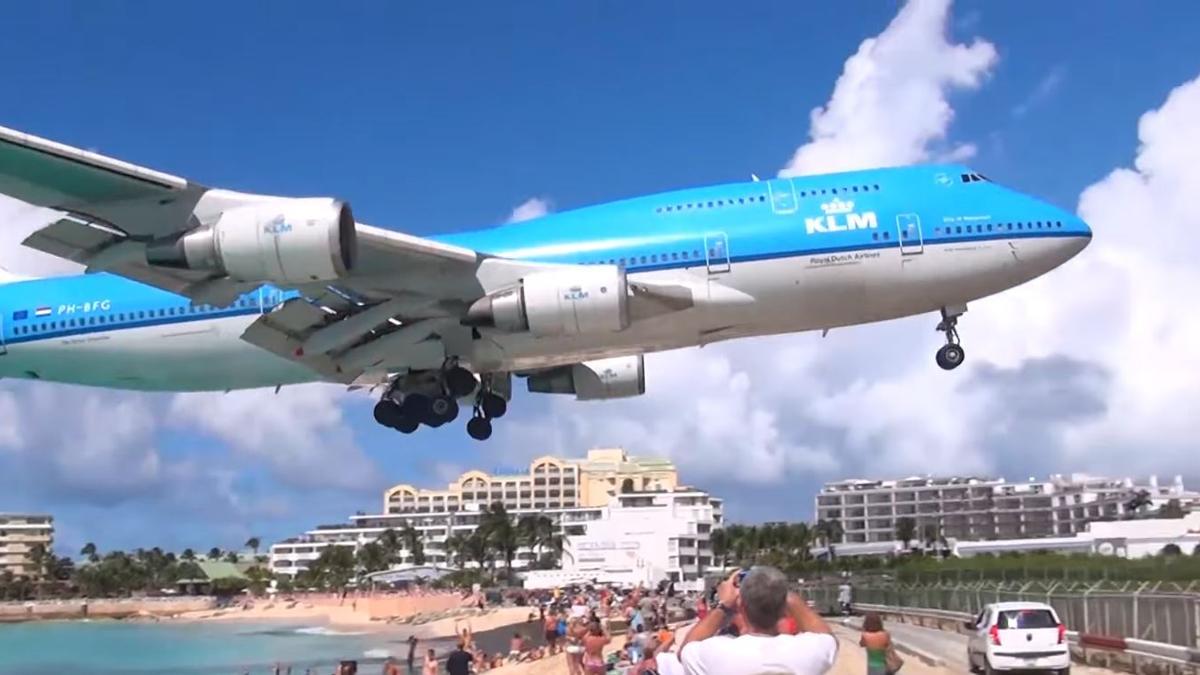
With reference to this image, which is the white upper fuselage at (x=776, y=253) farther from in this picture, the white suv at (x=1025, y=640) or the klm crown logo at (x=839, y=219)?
the white suv at (x=1025, y=640)

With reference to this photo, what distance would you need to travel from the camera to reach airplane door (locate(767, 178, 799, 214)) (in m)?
28.7

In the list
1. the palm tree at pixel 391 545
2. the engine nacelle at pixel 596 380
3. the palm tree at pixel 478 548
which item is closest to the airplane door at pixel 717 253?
the engine nacelle at pixel 596 380

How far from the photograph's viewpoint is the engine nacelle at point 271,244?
24.7m

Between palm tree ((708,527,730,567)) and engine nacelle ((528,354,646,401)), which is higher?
engine nacelle ((528,354,646,401))

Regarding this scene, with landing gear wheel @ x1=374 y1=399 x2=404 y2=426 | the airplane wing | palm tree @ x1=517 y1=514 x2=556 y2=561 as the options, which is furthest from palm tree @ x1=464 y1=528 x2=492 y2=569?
the airplane wing

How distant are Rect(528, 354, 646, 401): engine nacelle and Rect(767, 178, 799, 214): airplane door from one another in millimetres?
8077

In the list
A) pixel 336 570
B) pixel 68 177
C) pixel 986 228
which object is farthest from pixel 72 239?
pixel 336 570

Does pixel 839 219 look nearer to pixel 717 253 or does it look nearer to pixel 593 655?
pixel 717 253

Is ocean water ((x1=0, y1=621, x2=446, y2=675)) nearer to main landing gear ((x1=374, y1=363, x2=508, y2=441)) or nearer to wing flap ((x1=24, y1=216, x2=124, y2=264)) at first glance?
main landing gear ((x1=374, y1=363, x2=508, y2=441))

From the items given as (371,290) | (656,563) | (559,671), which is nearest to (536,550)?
(656,563)

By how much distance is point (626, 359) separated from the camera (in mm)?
35812

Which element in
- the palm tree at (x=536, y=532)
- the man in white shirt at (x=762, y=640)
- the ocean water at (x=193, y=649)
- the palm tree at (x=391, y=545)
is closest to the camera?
the man in white shirt at (x=762, y=640)

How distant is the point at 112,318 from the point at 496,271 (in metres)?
10.7

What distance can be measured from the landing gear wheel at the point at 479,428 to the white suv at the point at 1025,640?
14259mm
